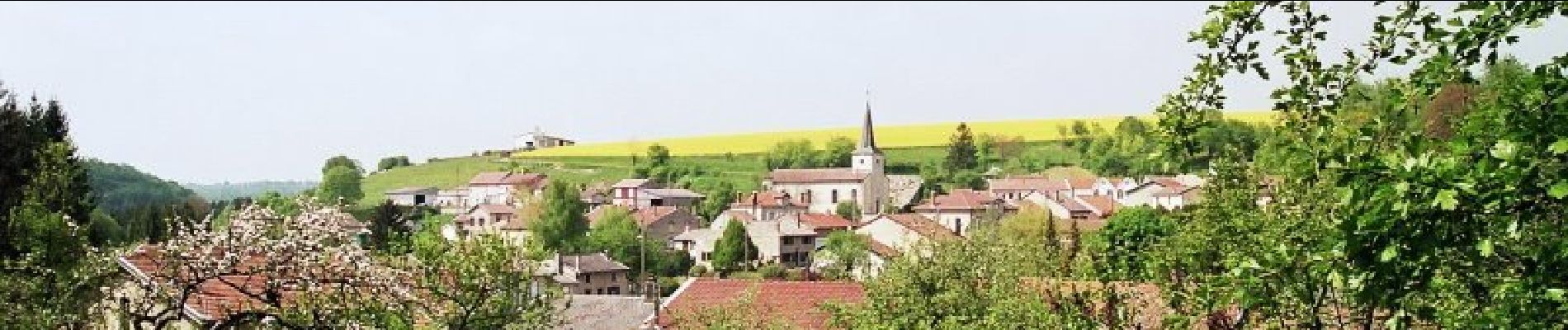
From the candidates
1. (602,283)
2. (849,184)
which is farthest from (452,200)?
(602,283)

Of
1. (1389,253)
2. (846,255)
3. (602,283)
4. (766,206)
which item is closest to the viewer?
(1389,253)

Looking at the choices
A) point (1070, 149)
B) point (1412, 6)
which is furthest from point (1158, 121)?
point (1070, 149)

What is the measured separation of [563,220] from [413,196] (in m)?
64.5

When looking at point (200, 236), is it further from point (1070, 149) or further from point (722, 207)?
point (1070, 149)

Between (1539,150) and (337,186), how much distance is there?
16086 cm

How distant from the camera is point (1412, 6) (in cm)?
806

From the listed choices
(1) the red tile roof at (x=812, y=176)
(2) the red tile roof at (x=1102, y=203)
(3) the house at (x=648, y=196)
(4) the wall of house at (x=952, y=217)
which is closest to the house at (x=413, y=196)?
(3) the house at (x=648, y=196)

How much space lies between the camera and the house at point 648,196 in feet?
486

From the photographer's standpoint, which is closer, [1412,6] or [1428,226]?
[1428,226]

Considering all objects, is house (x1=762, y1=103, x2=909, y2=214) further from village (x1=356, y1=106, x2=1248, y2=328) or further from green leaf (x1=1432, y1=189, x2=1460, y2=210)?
green leaf (x1=1432, y1=189, x2=1460, y2=210)

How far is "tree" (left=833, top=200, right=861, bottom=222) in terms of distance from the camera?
154 metres

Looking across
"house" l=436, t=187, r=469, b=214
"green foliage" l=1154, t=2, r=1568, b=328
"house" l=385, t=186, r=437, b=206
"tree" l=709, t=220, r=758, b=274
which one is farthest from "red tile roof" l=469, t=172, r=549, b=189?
"green foliage" l=1154, t=2, r=1568, b=328

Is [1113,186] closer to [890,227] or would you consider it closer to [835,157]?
[835,157]

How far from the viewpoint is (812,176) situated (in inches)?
6348
